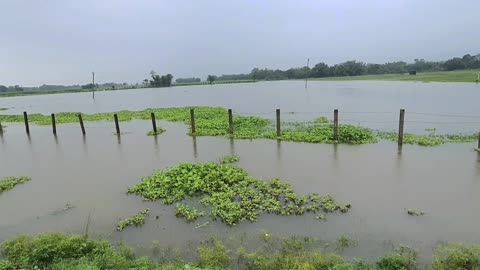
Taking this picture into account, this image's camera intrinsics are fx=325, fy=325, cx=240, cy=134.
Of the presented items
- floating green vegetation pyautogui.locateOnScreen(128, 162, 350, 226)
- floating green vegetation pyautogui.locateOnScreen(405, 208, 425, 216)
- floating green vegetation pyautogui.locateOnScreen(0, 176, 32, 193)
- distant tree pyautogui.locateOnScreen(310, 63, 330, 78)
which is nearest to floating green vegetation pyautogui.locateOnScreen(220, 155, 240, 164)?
floating green vegetation pyautogui.locateOnScreen(128, 162, 350, 226)

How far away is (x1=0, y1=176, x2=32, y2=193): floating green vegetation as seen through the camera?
34.3 ft

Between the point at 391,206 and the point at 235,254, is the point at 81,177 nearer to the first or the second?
the point at 235,254

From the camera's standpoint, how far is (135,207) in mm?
8516

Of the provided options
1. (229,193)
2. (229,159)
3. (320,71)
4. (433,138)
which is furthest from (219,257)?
(320,71)

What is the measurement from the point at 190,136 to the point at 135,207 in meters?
10.1

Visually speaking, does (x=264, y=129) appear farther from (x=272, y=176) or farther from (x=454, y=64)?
(x=454, y=64)

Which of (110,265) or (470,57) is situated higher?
(470,57)

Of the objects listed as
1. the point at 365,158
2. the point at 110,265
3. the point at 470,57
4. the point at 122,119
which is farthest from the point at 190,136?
the point at 470,57

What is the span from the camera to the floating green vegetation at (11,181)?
34.3 feet

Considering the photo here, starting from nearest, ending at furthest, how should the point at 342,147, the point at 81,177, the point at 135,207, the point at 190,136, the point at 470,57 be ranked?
1. the point at 135,207
2. the point at 81,177
3. the point at 342,147
4. the point at 190,136
5. the point at 470,57

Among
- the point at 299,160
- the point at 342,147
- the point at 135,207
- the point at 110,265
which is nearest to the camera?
the point at 110,265

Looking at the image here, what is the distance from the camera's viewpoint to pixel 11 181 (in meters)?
11.0

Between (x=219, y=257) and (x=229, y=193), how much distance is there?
130 inches

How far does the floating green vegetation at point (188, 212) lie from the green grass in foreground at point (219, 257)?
52.6 inches
